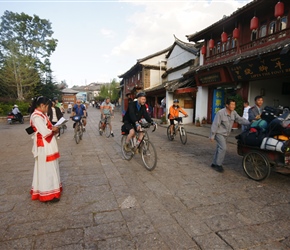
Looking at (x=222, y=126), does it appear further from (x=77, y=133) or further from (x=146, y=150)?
(x=77, y=133)

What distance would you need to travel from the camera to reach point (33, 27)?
104 ft

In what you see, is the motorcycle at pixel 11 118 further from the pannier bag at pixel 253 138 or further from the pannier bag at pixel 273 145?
the pannier bag at pixel 273 145

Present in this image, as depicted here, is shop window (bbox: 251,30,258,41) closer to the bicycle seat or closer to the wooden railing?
the wooden railing

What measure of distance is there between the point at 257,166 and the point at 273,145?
634 mm

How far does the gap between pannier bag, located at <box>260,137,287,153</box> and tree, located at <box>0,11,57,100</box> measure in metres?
26.5

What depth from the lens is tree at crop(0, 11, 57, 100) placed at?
23.2 meters

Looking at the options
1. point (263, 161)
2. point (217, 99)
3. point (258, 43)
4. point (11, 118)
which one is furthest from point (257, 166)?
point (11, 118)

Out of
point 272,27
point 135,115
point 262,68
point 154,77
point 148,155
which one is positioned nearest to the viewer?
point 148,155

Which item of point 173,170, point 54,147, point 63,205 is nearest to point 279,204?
point 173,170

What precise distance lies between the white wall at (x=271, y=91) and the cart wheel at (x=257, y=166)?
720cm

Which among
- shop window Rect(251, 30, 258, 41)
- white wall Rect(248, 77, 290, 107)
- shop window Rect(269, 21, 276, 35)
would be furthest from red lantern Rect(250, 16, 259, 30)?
white wall Rect(248, 77, 290, 107)

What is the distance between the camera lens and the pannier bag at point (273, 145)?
3557 mm

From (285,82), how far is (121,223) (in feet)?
41.1

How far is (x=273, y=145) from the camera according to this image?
3.67 m
